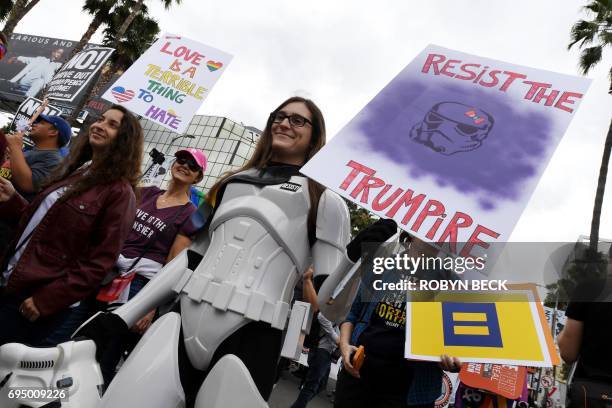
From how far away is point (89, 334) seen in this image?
5.43ft

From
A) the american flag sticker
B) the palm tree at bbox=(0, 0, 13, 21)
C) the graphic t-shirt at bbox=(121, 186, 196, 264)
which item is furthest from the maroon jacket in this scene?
the palm tree at bbox=(0, 0, 13, 21)

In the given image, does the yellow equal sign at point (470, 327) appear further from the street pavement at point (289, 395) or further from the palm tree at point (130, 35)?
the palm tree at point (130, 35)

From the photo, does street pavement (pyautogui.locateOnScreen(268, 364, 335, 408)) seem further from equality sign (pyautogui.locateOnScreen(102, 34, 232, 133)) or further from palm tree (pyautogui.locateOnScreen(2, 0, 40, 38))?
palm tree (pyautogui.locateOnScreen(2, 0, 40, 38))

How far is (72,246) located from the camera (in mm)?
2229

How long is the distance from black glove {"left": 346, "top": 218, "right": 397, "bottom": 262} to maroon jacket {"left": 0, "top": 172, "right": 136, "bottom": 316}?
1257mm

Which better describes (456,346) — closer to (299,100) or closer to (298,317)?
(298,317)

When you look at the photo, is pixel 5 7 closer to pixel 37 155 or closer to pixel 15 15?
pixel 15 15

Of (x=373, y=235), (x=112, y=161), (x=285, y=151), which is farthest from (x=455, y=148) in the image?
(x=112, y=161)

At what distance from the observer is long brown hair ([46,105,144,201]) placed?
2400mm

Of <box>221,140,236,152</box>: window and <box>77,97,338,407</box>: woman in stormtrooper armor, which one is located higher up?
<box>221,140,236,152</box>: window

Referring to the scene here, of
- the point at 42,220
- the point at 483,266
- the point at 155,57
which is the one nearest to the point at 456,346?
the point at 483,266

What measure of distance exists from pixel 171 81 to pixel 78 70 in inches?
117

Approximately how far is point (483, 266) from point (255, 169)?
117 cm

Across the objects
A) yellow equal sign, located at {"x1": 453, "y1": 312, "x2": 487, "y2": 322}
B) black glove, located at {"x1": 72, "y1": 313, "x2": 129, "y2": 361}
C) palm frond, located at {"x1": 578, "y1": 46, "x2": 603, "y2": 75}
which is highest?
palm frond, located at {"x1": 578, "y1": 46, "x2": 603, "y2": 75}
